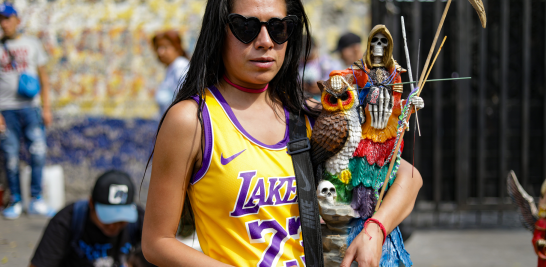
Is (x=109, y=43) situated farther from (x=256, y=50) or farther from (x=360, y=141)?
(x=360, y=141)

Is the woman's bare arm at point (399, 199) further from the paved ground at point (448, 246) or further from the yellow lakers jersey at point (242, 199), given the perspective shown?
the paved ground at point (448, 246)

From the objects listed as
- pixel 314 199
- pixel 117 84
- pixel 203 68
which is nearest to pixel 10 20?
pixel 117 84

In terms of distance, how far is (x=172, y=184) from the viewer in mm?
1438

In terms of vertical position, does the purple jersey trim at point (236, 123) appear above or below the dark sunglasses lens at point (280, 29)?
below

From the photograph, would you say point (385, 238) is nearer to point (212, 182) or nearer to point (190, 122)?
point (212, 182)

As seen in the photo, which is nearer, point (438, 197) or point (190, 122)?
point (190, 122)

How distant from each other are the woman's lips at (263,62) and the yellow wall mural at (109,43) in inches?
155

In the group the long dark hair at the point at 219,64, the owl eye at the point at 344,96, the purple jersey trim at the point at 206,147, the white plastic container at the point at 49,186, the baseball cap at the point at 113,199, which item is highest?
the long dark hair at the point at 219,64

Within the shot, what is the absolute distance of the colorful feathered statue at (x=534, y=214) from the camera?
71.8 inches

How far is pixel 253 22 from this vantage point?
4.87ft

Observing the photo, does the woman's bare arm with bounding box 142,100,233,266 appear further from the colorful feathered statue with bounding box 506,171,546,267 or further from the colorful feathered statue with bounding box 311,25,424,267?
the colorful feathered statue with bounding box 506,171,546,267

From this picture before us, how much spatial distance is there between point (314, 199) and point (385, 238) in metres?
0.25

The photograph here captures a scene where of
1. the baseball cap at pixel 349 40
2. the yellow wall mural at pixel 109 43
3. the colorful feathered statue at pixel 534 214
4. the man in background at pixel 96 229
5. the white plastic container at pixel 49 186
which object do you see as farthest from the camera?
the yellow wall mural at pixel 109 43

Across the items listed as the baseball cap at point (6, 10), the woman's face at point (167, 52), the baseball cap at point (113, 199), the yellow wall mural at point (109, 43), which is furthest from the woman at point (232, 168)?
the baseball cap at point (6, 10)
